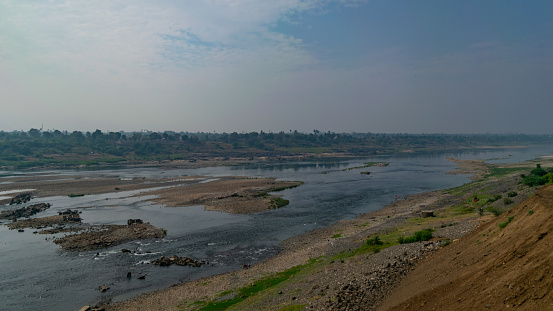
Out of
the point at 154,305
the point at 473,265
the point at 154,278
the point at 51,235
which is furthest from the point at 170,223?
the point at 473,265

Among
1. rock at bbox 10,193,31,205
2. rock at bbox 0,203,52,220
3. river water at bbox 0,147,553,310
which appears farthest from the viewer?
rock at bbox 10,193,31,205

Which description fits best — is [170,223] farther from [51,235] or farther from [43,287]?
[43,287]

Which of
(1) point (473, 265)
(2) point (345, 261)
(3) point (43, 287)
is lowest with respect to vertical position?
(3) point (43, 287)

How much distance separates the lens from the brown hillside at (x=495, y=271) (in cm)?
1171

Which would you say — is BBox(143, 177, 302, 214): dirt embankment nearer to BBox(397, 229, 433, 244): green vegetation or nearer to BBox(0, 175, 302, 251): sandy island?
BBox(0, 175, 302, 251): sandy island

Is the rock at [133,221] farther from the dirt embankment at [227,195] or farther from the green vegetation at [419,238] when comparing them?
the green vegetation at [419,238]

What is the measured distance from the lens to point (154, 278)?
103 feet

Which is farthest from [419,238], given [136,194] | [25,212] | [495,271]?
[136,194]

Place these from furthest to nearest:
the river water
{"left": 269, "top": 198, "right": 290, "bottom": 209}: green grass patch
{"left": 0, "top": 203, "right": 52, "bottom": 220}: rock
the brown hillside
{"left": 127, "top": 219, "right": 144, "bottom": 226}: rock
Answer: {"left": 269, "top": 198, "right": 290, "bottom": 209}: green grass patch, {"left": 0, "top": 203, "right": 52, "bottom": 220}: rock, {"left": 127, "top": 219, "right": 144, "bottom": 226}: rock, the river water, the brown hillside

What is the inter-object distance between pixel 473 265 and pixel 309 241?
82.6 feet

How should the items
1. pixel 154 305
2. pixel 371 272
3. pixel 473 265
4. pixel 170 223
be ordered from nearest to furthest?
pixel 473 265
pixel 371 272
pixel 154 305
pixel 170 223

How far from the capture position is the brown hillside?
11.7 meters

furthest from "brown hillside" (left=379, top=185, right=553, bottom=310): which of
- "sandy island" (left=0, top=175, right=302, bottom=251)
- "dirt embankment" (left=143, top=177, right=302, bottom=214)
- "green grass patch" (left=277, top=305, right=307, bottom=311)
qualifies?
"dirt embankment" (left=143, top=177, right=302, bottom=214)

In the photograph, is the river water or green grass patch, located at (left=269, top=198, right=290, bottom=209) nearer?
the river water
